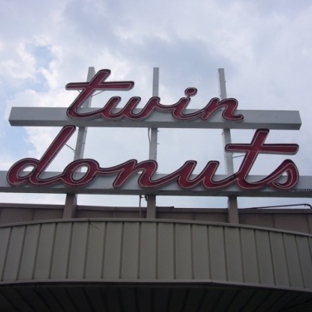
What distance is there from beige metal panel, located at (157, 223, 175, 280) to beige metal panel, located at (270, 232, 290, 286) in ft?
6.68

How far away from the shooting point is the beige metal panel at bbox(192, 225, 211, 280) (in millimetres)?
7809

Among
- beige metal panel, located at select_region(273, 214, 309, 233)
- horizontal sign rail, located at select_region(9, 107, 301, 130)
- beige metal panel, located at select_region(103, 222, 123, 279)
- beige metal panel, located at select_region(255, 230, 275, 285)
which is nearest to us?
beige metal panel, located at select_region(103, 222, 123, 279)

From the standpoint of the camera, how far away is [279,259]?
8445mm

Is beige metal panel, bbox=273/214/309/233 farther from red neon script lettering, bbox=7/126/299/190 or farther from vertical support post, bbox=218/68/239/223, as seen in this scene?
vertical support post, bbox=218/68/239/223

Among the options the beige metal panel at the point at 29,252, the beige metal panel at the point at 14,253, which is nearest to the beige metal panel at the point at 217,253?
the beige metal panel at the point at 29,252

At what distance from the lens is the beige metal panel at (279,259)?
823cm

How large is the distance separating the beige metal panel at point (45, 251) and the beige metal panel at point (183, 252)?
231 centimetres

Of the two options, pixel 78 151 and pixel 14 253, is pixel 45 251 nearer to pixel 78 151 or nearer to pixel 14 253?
pixel 14 253

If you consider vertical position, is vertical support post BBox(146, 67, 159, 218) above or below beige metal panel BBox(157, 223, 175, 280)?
above

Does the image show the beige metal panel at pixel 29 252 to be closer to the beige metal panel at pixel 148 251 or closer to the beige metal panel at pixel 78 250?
the beige metal panel at pixel 78 250

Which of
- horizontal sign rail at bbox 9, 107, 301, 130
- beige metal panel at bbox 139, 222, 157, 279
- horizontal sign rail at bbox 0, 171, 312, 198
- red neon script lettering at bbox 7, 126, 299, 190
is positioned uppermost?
horizontal sign rail at bbox 9, 107, 301, 130

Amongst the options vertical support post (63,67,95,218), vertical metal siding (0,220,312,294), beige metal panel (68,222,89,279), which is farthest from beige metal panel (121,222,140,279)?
vertical support post (63,67,95,218)

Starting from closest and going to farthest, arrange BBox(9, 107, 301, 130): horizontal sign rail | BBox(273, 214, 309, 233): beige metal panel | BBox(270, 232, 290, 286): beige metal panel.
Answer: BBox(270, 232, 290, 286): beige metal panel, BBox(273, 214, 309, 233): beige metal panel, BBox(9, 107, 301, 130): horizontal sign rail

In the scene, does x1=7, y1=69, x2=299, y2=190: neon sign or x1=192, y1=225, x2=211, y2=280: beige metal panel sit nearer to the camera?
x1=192, y1=225, x2=211, y2=280: beige metal panel
